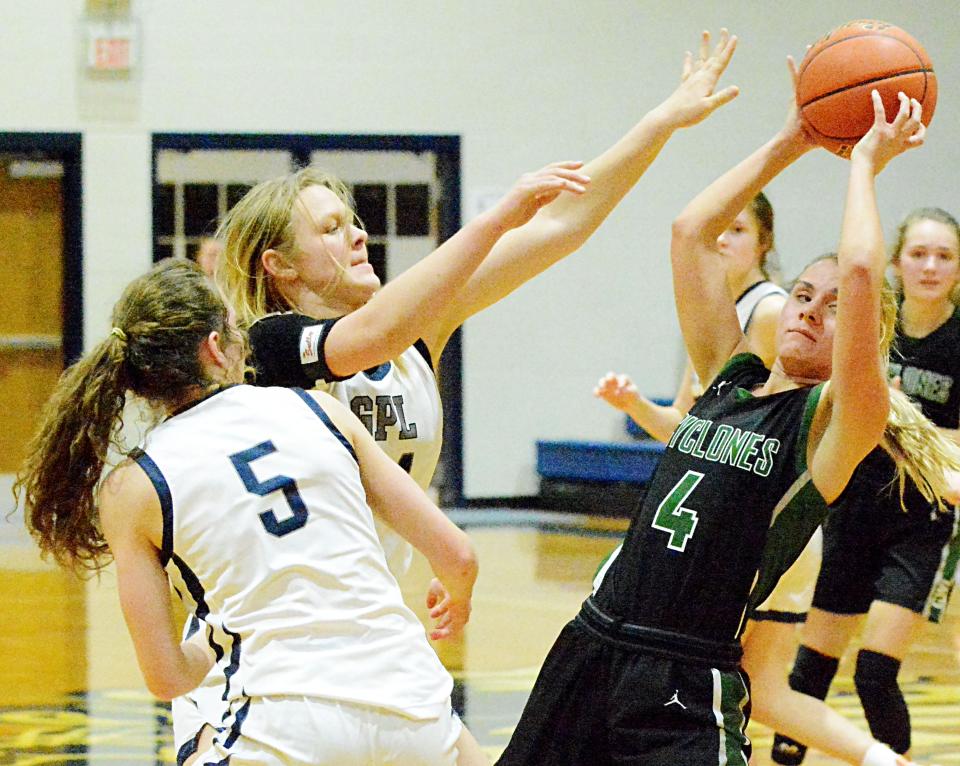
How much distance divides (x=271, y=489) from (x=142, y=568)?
212 mm

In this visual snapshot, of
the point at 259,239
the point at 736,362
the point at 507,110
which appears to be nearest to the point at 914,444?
the point at 736,362

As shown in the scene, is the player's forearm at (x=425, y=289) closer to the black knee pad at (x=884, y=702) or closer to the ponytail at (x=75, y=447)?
the ponytail at (x=75, y=447)

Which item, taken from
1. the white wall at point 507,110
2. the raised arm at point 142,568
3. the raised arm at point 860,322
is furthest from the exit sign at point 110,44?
the raised arm at point 142,568

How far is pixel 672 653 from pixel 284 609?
28.4 inches

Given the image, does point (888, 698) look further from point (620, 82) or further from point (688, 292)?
point (620, 82)

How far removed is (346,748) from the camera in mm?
1887

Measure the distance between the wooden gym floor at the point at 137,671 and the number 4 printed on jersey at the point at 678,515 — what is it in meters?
1.15

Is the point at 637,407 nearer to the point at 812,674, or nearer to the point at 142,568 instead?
the point at 812,674

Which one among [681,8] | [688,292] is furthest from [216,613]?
[681,8]

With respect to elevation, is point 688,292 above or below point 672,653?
above

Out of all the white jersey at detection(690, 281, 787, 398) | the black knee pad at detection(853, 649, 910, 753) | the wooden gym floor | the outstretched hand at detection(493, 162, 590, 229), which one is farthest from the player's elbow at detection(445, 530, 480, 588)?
the black knee pad at detection(853, 649, 910, 753)

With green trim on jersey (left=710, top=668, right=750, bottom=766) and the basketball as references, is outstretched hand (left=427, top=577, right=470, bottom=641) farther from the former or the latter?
the basketball

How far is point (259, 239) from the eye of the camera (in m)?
2.67

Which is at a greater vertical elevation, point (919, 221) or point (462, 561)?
point (919, 221)
